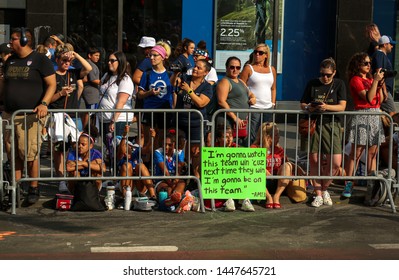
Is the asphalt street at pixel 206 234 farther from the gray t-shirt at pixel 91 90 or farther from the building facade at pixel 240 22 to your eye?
the building facade at pixel 240 22

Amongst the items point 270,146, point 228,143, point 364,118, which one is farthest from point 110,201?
point 364,118

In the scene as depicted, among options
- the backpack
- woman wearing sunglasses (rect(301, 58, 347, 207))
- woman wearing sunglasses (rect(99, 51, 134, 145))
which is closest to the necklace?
woman wearing sunglasses (rect(99, 51, 134, 145))

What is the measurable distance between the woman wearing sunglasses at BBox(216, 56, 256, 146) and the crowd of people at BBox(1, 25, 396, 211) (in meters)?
0.01

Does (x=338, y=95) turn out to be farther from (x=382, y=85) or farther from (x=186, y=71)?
(x=186, y=71)

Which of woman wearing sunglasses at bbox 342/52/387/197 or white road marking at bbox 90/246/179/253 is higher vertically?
woman wearing sunglasses at bbox 342/52/387/197

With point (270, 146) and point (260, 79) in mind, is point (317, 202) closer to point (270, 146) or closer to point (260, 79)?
point (270, 146)

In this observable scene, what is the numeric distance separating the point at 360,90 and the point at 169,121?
93.6 inches

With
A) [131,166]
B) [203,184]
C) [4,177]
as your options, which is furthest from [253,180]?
[4,177]

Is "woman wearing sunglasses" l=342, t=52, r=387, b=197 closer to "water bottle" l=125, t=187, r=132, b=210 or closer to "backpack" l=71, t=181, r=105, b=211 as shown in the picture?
"water bottle" l=125, t=187, r=132, b=210

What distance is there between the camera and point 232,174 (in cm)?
1030

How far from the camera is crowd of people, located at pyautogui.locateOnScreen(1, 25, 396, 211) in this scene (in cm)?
1031

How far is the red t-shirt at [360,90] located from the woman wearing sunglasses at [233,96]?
1.30 m

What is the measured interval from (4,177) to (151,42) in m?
3.38

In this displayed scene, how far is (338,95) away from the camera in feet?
35.3
